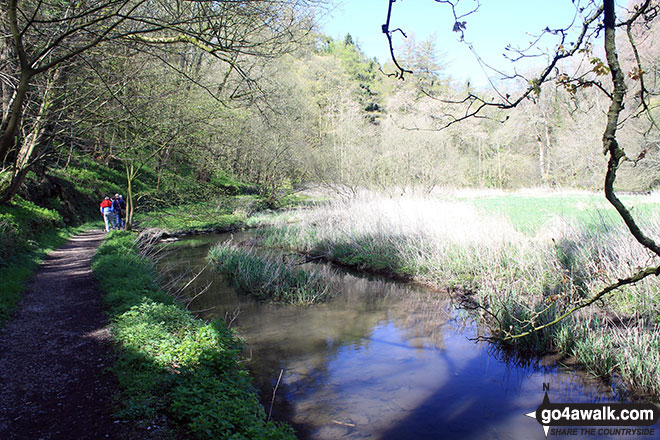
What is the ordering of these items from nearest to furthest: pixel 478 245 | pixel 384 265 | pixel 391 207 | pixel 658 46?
pixel 478 245 → pixel 384 265 → pixel 658 46 → pixel 391 207

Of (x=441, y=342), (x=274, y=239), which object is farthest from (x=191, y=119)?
(x=441, y=342)

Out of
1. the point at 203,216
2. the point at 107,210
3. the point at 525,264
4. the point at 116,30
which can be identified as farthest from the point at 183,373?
the point at 107,210

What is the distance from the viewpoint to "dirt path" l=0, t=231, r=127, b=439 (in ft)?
A: 12.3

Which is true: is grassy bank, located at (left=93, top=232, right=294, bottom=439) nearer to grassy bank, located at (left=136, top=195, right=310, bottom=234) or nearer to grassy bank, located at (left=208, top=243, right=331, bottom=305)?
grassy bank, located at (left=208, top=243, right=331, bottom=305)

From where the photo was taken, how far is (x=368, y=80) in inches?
2039

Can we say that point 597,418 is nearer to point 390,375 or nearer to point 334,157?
point 390,375

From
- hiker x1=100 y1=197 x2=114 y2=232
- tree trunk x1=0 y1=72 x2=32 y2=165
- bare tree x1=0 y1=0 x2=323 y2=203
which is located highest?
bare tree x1=0 y1=0 x2=323 y2=203

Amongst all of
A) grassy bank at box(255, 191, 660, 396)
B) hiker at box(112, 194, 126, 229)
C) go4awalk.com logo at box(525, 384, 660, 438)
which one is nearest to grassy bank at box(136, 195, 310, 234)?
hiker at box(112, 194, 126, 229)

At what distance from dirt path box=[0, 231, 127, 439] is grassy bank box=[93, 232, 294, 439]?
218 millimetres

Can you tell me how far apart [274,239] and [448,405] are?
11.6 m

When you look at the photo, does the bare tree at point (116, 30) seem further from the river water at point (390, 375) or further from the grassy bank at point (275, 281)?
the grassy bank at point (275, 281)

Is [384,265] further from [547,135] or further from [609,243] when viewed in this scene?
[547,135]

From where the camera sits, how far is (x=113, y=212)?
53.9ft

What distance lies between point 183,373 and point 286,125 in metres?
23.3
